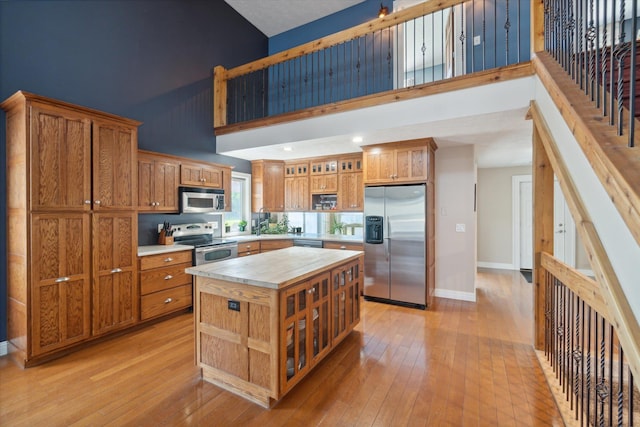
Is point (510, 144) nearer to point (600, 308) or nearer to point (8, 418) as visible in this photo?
A: point (600, 308)

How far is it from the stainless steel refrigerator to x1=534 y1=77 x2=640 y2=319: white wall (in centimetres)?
217

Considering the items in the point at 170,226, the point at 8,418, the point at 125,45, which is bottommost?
the point at 8,418

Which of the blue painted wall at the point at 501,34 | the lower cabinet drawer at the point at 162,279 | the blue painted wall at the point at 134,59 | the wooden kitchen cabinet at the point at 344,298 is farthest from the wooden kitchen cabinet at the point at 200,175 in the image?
the blue painted wall at the point at 501,34

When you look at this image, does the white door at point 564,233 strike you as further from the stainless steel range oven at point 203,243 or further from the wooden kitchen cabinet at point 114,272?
the wooden kitchen cabinet at point 114,272

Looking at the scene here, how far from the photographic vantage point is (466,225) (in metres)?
4.33

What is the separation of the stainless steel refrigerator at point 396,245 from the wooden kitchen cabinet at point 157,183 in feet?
9.12

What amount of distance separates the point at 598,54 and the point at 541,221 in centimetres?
148

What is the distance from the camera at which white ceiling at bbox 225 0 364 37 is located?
5258mm

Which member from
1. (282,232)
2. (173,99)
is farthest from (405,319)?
(173,99)

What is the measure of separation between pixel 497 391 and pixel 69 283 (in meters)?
3.80

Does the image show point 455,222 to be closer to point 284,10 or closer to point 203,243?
point 203,243

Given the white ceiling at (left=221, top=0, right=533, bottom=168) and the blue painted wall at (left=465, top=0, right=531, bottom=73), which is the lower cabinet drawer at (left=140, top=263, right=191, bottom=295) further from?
the blue painted wall at (left=465, top=0, right=531, bottom=73)

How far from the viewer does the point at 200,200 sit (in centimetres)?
425

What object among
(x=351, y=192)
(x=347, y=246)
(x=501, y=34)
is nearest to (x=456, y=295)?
(x=347, y=246)
